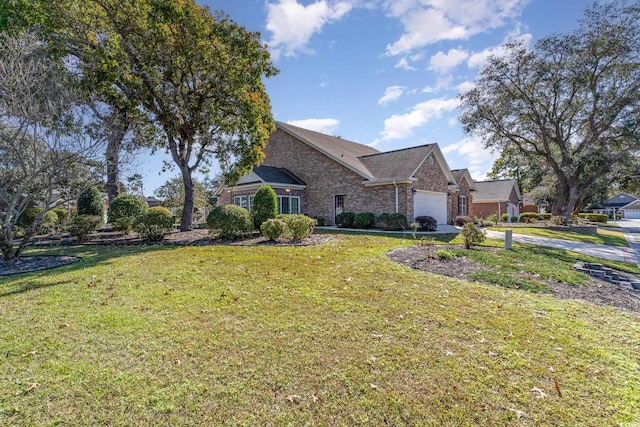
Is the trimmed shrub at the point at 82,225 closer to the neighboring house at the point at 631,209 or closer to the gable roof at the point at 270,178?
the gable roof at the point at 270,178

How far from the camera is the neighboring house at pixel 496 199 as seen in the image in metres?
36.4

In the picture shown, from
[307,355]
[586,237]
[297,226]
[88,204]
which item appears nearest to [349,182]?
[297,226]

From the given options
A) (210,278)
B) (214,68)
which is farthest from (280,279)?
(214,68)

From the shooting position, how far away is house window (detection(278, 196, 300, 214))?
68.9ft

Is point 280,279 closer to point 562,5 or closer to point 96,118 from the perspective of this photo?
point 96,118

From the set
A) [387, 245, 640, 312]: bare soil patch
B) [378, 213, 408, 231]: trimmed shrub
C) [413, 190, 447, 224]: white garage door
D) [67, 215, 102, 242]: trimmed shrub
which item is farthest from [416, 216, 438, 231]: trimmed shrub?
[67, 215, 102, 242]: trimmed shrub

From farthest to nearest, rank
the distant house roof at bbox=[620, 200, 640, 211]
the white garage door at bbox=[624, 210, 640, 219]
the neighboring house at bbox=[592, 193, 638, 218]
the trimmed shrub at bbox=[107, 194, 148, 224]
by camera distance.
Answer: the neighboring house at bbox=[592, 193, 638, 218]
the distant house roof at bbox=[620, 200, 640, 211]
the white garage door at bbox=[624, 210, 640, 219]
the trimmed shrub at bbox=[107, 194, 148, 224]

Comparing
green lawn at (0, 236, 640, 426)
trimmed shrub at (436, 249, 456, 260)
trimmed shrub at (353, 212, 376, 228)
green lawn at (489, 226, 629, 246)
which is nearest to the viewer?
green lawn at (0, 236, 640, 426)

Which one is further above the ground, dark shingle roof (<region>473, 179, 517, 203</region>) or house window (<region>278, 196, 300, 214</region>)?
dark shingle roof (<region>473, 179, 517, 203</region>)

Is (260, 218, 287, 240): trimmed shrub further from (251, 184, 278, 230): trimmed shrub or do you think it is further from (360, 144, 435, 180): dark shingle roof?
(360, 144, 435, 180): dark shingle roof

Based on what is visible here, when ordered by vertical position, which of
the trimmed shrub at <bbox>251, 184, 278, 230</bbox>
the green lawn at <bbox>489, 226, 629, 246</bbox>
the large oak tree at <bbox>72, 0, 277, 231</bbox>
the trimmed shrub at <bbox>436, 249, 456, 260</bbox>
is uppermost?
the large oak tree at <bbox>72, 0, 277, 231</bbox>

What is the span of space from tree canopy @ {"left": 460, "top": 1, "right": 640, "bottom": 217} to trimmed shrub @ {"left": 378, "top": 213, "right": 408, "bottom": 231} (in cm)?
1175

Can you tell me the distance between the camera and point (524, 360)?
11.2 ft

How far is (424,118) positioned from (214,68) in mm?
12227
